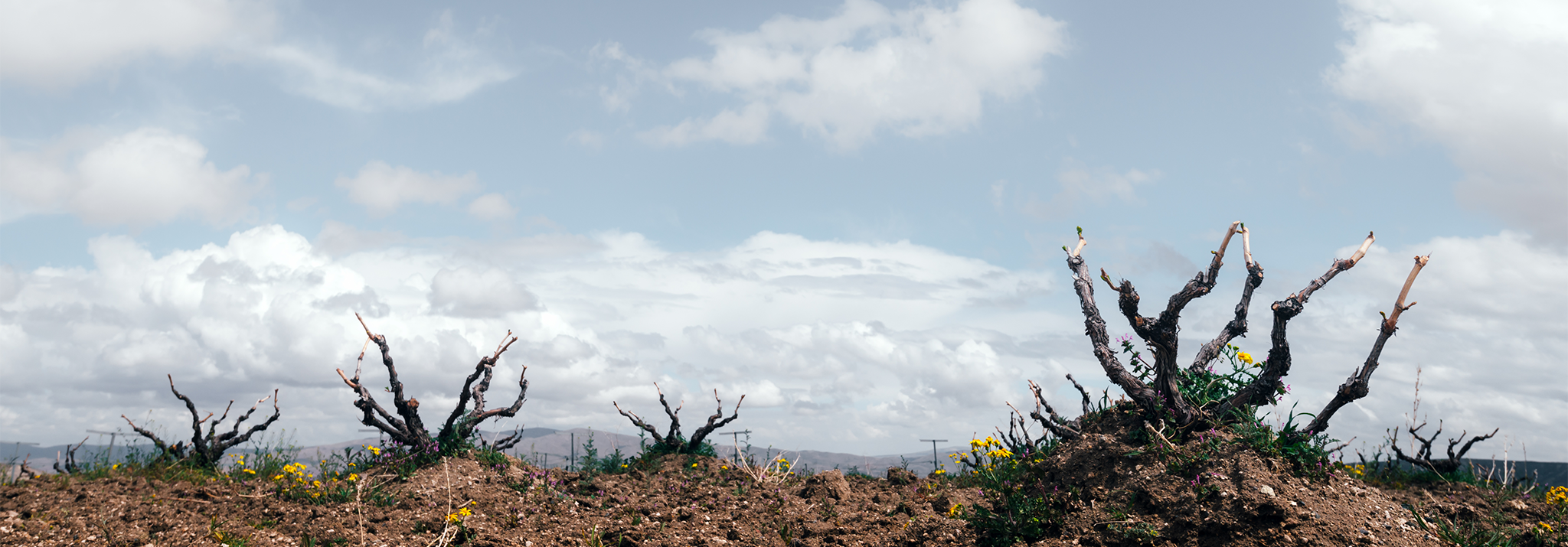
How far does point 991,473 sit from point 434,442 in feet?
23.7

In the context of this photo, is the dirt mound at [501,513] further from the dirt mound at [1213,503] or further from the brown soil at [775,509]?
the dirt mound at [1213,503]

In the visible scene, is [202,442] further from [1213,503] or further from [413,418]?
[1213,503]

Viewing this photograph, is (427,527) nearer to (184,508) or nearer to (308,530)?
(308,530)

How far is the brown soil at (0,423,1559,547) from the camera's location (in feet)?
20.1

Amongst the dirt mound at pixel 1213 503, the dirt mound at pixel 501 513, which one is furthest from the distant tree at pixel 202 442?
the dirt mound at pixel 1213 503

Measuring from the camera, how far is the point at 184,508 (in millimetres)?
8531

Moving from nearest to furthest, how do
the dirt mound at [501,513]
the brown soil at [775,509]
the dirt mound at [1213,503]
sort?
the dirt mound at [1213,503] < the brown soil at [775,509] < the dirt mound at [501,513]

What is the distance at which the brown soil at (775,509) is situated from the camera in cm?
612

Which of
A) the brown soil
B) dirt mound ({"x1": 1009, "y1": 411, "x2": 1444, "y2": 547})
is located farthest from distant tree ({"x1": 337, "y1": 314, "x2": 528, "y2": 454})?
dirt mound ({"x1": 1009, "y1": 411, "x2": 1444, "y2": 547})

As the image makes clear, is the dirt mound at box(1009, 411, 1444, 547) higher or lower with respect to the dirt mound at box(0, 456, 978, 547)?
higher

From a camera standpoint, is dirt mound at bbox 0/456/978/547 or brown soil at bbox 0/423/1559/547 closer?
brown soil at bbox 0/423/1559/547

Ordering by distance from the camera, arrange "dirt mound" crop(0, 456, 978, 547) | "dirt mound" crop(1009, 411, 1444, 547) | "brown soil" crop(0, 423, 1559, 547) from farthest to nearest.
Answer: "dirt mound" crop(0, 456, 978, 547) → "brown soil" crop(0, 423, 1559, 547) → "dirt mound" crop(1009, 411, 1444, 547)

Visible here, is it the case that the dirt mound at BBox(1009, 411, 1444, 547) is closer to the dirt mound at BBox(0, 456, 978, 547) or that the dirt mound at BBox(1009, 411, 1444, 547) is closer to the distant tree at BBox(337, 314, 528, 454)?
the dirt mound at BBox(0, 456, 978, 547)

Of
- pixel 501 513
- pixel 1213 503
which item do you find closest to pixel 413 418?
pixel 501 513
